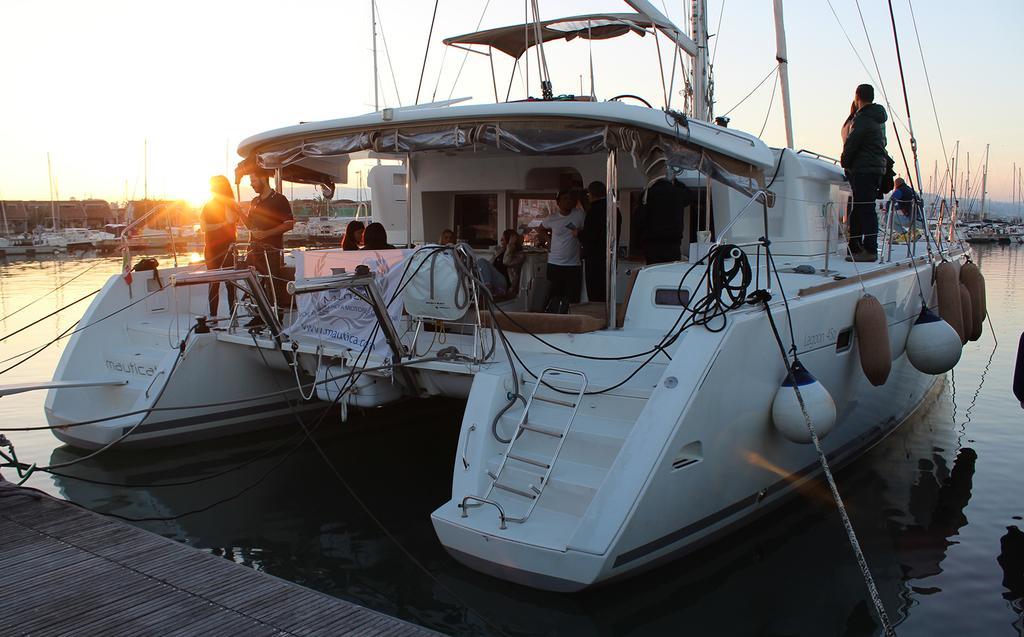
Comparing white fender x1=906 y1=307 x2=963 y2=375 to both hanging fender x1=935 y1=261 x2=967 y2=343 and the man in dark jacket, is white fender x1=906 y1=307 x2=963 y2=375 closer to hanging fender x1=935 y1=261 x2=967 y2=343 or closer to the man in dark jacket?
the man in dark jacket

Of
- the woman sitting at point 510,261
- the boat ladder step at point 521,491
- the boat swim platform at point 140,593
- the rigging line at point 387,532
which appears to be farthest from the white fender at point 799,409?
the woman sitting at point 510,261

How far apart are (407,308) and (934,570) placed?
397 centimetres

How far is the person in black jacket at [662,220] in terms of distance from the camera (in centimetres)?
655

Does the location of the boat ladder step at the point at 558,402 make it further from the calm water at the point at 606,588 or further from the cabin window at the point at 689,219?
the cabin window at the point at 689,219

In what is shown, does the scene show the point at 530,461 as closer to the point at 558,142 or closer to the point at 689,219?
the point at 558,142

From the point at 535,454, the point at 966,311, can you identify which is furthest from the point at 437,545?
the point at 966,311

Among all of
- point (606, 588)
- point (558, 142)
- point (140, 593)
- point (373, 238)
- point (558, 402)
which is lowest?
point (606, 588)

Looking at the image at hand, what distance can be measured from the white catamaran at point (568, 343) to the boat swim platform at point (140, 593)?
3.26 ft

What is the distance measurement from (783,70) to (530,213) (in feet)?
16.3

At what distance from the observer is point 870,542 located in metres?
5.71

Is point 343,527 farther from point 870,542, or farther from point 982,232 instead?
point 982,232

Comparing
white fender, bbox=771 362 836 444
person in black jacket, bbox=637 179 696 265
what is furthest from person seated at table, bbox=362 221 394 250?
white fender, bbox=771 362 836 444

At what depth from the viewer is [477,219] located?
8.79m

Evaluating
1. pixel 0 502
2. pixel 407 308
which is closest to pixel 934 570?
pixel 407 308
